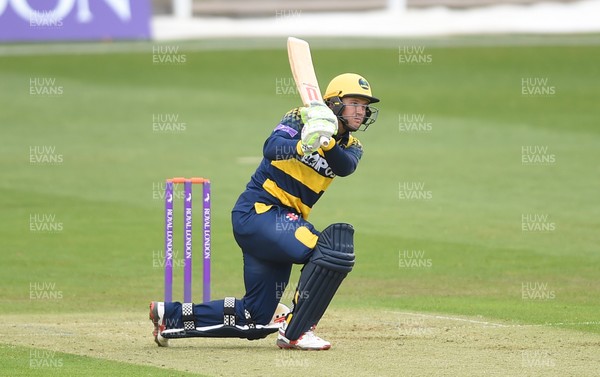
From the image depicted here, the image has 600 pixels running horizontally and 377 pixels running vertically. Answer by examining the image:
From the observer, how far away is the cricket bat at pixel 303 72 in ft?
29.0

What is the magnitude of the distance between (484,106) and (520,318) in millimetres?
15915

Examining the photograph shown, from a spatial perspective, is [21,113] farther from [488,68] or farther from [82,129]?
[488,68]

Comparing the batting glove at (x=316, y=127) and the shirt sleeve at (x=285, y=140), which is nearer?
the batting glove at (x=316, y=127)

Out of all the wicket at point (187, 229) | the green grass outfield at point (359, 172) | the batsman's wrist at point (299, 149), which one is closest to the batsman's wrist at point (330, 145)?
the batsman's wrist at point (299, 149)

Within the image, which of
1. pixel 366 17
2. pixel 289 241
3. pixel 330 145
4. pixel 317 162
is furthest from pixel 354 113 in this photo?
pixel 366 17

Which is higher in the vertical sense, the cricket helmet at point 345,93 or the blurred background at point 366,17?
the blurred background at point 366,17

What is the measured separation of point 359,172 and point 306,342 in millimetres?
11536

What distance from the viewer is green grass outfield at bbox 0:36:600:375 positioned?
505 inches

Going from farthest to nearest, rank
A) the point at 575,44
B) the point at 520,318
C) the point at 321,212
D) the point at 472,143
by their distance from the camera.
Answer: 1. the point at 575,44
2. the point at 472,143
3. the point at 321,212
4. the point at 520,318

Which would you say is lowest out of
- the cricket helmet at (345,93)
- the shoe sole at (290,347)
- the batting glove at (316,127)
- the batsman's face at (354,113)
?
→ the shoe sole at (290,347)

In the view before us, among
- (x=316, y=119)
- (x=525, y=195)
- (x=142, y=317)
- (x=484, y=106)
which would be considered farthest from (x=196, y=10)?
(x=316, y=119)

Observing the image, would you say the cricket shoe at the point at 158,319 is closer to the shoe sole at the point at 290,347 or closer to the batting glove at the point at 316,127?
the shoe sole at the point at 290,347

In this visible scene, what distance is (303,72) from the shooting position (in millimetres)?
9117

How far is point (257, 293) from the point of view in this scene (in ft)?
29.7
